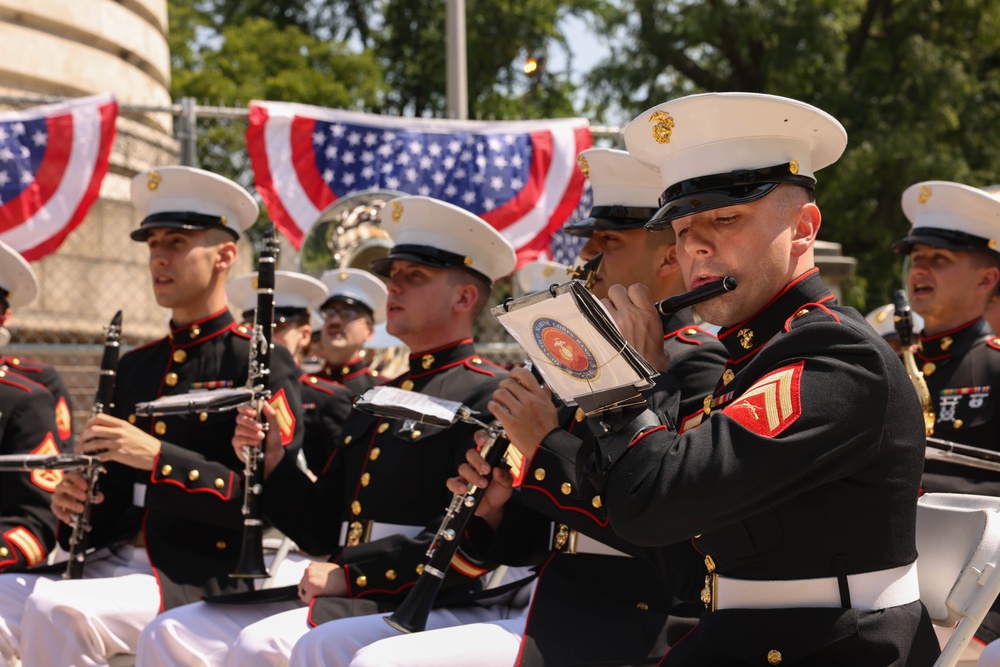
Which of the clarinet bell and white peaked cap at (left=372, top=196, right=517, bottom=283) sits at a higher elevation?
white peaked cap at (left=372, top=196, right=517, bottom=283)

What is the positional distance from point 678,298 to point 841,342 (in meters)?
0.39

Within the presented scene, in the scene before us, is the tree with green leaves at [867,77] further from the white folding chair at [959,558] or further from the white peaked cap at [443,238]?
the white folding chair at [959,558]

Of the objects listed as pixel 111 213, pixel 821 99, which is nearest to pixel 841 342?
pixel 111 213

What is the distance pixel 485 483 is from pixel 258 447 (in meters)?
1.29

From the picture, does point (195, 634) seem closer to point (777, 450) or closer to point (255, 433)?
point (255, 433)

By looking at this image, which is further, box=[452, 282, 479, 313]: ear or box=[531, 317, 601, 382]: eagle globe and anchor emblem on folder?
box=[452, 282, 479, 313]: ear

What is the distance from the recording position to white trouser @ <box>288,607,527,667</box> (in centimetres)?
365

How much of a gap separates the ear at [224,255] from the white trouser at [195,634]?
1.60 m

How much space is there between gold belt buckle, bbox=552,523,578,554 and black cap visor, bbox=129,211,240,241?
2.35m

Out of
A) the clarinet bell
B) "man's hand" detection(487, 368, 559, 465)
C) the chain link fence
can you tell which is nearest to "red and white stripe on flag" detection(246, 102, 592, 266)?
the chain link fence

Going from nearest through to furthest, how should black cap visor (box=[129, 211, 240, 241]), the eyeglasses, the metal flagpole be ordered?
black cap visor (box=[129, 211, 240, 241]) < the eyeglasses < the metal flagpole

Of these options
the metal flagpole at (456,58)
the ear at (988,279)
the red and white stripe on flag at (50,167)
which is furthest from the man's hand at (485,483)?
the metal flagpole at (456,58)

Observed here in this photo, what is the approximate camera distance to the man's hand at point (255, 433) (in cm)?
462

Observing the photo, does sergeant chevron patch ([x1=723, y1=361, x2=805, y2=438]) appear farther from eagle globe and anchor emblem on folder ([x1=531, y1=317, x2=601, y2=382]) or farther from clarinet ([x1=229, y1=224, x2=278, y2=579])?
clarinet ([x1=229, y1=224, x2=278, y2=579])
